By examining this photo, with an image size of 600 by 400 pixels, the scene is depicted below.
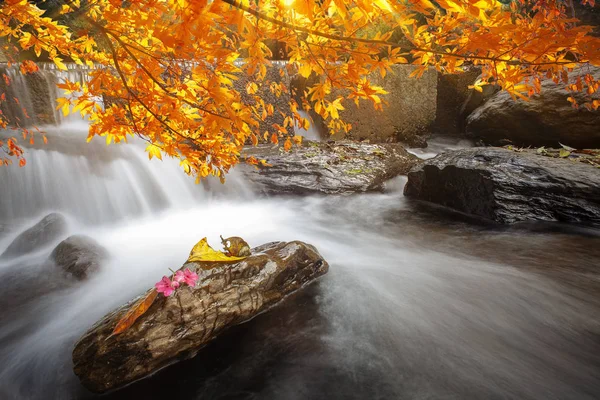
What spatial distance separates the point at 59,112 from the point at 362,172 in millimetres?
7660

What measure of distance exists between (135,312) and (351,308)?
166 centimetres

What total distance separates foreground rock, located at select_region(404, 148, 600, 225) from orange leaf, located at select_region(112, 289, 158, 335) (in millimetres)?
4468

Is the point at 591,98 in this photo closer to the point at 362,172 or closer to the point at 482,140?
the point at 482,140

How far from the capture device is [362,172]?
20.8 feet

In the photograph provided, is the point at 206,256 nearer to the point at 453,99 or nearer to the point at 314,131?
the point at 314,131

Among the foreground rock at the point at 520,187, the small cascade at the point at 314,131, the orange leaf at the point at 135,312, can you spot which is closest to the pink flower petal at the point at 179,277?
the orange leaf at the point at 135,312

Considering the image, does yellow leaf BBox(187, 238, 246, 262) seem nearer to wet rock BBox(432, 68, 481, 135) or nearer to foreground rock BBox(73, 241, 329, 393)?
foreground rock BBox(73, 241, 329, 393)

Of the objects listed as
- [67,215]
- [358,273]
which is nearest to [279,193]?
[358,273]

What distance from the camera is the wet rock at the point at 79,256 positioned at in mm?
3255

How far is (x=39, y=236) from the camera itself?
401 cm

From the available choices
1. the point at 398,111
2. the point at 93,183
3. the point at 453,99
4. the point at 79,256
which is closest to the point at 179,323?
the point at 79,256

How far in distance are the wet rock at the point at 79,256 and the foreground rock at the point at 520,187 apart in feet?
16.6

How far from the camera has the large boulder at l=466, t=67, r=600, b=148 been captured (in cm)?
628

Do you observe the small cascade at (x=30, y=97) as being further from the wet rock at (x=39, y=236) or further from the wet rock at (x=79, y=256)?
the wet rock at (x=79, y=256)
